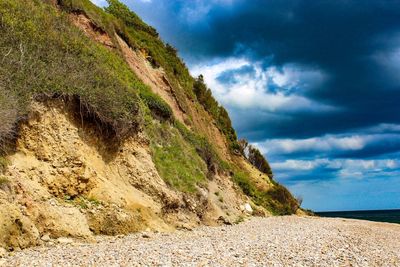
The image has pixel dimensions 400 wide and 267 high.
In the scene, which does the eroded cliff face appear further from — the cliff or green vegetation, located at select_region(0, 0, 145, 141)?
green vegetation, located at select_region(0, 0, 145, 141)

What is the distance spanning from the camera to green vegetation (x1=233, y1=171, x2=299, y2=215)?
103 feet

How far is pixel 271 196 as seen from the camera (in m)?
34.8

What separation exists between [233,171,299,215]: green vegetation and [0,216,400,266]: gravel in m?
14.9

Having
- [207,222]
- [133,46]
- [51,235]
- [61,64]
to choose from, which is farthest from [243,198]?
[51,235]

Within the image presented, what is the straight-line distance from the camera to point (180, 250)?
38.2ft

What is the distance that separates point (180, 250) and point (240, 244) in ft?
8.84

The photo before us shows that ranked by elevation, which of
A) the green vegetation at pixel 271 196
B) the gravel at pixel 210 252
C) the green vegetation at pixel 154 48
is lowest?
the gravel at pixel 210 252

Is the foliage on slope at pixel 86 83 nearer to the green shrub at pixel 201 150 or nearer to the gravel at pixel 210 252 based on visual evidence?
the green shrub at pixel 201 150

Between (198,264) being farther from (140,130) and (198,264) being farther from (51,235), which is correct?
(140,130)

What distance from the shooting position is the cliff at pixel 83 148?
12904 millimetres

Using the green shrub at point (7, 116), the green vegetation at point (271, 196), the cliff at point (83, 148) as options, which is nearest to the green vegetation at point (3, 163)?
the cliff at point (83, 148)

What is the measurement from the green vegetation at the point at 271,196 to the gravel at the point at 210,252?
1492 cm

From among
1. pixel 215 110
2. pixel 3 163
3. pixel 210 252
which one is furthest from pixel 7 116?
pixel 215 110

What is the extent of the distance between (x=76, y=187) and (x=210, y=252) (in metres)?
5.23
